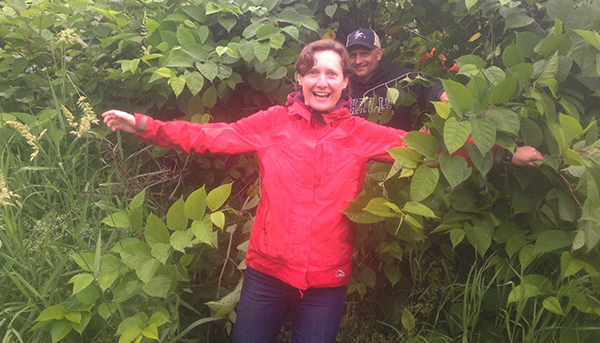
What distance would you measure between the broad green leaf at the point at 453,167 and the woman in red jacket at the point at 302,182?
1.12ft

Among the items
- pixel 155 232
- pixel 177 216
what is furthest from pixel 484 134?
pixel 155 232

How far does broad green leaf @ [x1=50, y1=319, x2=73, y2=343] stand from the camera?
4.93ft

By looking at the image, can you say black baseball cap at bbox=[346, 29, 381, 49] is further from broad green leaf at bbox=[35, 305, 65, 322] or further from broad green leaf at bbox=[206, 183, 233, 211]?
broad green leaf at bbox=[35, 305, 65, 322]

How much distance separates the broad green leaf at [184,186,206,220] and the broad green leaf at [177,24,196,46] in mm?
884

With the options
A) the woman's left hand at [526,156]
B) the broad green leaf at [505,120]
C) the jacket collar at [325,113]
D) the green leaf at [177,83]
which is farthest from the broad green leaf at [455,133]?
the green leaf at [177,83]

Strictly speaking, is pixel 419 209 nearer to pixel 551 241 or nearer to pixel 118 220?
pixel 551 241

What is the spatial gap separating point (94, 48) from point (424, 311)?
2.34 metres

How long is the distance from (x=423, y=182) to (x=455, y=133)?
0.64 feet

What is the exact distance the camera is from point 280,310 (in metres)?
1.67

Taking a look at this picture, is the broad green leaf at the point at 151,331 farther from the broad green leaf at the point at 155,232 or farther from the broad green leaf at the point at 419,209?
the broad green leaf at the point at 419,209

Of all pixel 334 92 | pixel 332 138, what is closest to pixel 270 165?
pixel 332 138

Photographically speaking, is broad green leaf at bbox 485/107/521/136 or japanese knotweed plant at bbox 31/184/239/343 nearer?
broad green leaf at bbox 485/107/521/136

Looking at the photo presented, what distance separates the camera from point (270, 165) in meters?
1.63

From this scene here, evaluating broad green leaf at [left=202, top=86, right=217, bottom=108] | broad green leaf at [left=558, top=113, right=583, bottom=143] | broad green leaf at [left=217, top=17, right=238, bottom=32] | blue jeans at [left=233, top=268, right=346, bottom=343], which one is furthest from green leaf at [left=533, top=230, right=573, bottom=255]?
broad green leaf at [left=217, top=17, right=238, bottom=32]
